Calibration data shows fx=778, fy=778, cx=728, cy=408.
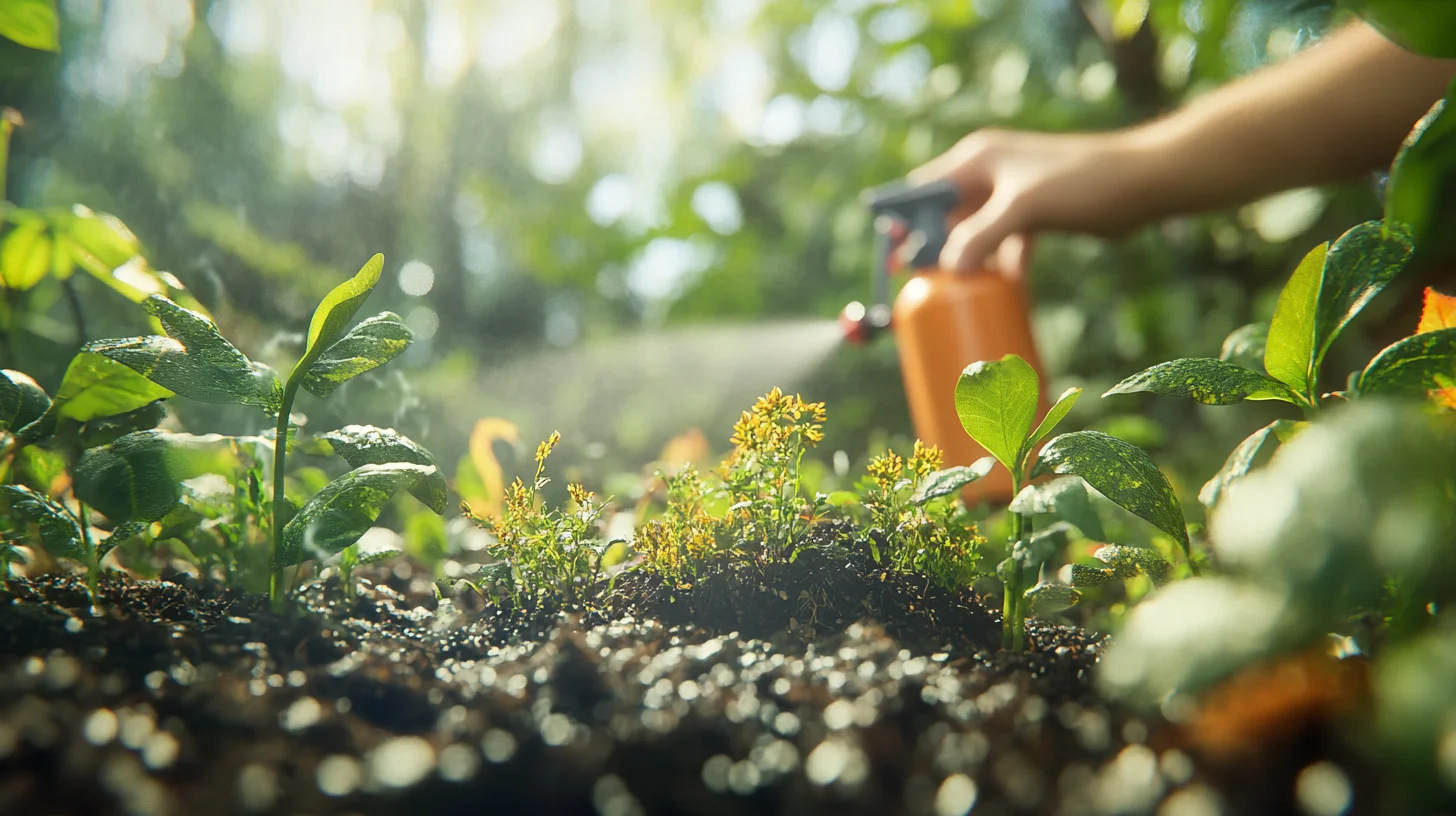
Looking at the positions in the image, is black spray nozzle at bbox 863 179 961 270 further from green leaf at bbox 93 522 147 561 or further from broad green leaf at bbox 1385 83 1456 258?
green leaf at bbox 93 522 147 561

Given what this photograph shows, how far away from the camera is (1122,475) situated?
736mm

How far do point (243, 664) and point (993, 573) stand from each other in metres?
0.77

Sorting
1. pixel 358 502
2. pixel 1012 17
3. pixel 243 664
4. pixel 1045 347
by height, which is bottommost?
pixel 243 664

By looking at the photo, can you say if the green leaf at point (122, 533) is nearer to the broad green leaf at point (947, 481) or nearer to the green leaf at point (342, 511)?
the green leaf at point (342, 511)

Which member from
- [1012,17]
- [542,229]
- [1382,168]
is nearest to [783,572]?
[1382,168]

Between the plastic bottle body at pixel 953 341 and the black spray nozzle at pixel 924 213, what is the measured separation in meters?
0.16

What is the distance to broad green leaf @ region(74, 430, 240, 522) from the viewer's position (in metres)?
0.76

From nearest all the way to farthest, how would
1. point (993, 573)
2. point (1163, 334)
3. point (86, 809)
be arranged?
point (86, 809)
point (993, 573)
point (1163, 334)

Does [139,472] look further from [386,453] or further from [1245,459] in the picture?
[1245,459]

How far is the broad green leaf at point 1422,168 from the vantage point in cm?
65

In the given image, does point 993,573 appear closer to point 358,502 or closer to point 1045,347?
point 358,502

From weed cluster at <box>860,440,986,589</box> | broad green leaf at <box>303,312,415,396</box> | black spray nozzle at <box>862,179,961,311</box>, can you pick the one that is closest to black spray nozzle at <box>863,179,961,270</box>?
black spray nozzle at <box>862,179,961,311</box>

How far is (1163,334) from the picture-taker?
207cm

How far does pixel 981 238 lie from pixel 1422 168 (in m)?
0.93
